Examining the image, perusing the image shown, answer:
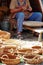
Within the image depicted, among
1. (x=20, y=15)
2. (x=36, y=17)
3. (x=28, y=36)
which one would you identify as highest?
(x=20, y=15)

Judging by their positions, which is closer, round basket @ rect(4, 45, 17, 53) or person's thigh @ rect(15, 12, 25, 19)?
round basket @ rect(4, 45, 17, 53)

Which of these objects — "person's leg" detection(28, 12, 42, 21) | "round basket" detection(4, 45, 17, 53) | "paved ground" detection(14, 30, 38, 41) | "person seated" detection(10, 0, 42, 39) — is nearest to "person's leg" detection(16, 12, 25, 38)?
"person seated" detection(10, 0, 42, 39)

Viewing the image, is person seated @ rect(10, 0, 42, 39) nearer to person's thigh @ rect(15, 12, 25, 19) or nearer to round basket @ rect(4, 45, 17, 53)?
person's thigh @ rect(15, 12, 25, 19)

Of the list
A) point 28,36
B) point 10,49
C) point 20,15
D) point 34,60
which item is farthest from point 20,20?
point 34,60

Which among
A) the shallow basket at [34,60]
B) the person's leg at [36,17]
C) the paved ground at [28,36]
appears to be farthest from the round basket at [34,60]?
the person's leg at [36,17]

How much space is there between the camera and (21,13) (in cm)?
668

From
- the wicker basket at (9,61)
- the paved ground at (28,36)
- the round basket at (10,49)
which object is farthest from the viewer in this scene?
the paved ground at (28,36)

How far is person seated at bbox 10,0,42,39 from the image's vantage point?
21.8ft

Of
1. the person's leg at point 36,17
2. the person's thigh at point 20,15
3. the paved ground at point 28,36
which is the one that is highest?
the person's thigh at point 20,15

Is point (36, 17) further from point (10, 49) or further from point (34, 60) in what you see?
point (34, 60)

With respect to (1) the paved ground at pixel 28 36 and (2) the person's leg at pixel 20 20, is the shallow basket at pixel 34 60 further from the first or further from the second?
(2) the person's leg at pixel 20 20

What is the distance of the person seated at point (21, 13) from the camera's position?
664 cm

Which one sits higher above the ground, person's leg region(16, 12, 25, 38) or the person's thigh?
the person's thigh

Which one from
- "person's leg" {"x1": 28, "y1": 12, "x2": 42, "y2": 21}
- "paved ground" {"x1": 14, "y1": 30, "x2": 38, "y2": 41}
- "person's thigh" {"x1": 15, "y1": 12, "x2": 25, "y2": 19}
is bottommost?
"paved ground" {"x1": 14, "y1": 30, "x2": 38, "y2": 41}
